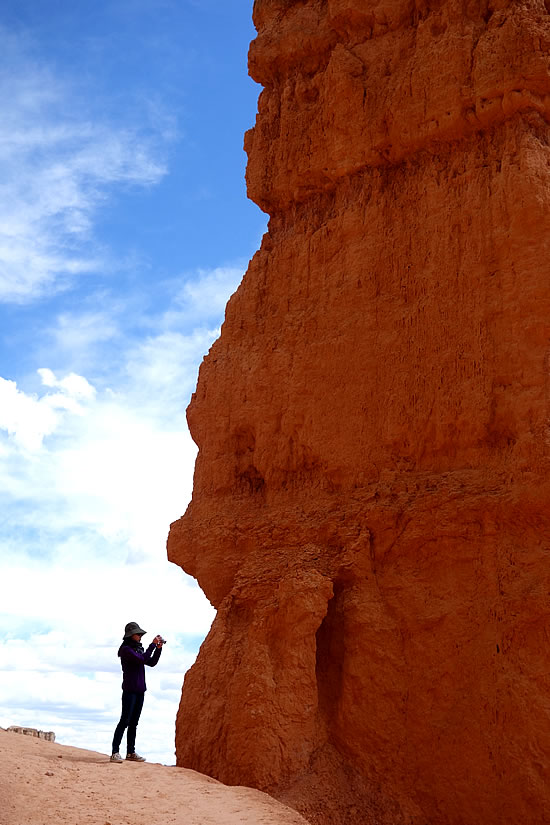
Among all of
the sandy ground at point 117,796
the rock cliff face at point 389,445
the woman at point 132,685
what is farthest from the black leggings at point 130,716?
the rock cliff face at point 389,445

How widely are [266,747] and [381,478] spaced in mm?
2853

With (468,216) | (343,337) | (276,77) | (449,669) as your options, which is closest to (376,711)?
(449,669)

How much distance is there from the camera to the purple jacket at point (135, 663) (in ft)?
29.7

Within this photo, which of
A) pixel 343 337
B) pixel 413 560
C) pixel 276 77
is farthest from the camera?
pixel 276 77

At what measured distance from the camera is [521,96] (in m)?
9.50

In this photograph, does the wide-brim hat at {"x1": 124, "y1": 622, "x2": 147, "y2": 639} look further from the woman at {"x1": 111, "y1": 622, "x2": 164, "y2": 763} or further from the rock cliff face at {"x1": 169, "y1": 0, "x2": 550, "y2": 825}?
the rock cliff face at {"x1": 169, "y1": 0, "x2": 550, "y2": 825}

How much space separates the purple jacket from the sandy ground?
73cm

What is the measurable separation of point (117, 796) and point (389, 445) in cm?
422

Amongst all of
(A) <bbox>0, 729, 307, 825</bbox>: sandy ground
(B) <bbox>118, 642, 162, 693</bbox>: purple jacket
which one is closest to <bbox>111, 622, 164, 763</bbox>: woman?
(B) <bbox>118, 642, 162, 693</bbox>: purple jacket

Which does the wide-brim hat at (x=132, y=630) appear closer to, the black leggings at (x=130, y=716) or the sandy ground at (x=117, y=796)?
the black leggings at (x=130, y=716)

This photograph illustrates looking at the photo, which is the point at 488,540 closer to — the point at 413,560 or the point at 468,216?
the point at 413,560

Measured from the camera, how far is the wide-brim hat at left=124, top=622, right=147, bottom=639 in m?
9.33

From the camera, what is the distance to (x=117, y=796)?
7.56 m

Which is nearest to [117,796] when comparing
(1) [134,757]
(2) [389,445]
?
(1) [134,757]
